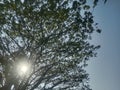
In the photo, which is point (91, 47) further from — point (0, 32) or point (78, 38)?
point (0, 32)

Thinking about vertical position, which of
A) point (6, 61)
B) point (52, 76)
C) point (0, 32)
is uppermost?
point (0, 32)

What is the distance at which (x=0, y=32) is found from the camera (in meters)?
21.2

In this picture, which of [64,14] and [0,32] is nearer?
[64,14]

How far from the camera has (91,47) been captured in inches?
931

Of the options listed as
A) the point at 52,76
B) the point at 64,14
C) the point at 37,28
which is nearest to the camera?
the point at 64,14

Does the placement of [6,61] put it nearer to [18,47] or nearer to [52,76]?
[18,47]

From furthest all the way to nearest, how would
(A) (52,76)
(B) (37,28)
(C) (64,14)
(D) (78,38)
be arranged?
(A) (52,76) → (D) (78,38) → (B) (37,28) → (C) (64,14)

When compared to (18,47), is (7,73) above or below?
below

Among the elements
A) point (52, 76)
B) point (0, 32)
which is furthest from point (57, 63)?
point (0, 32)

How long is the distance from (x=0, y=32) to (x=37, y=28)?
4.03 m

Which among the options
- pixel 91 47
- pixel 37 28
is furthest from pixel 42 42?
pixel 91 47

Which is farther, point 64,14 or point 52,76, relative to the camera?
point 52,76

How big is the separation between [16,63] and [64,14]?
6879 mm

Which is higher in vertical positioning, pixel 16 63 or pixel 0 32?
pixel 0 32
